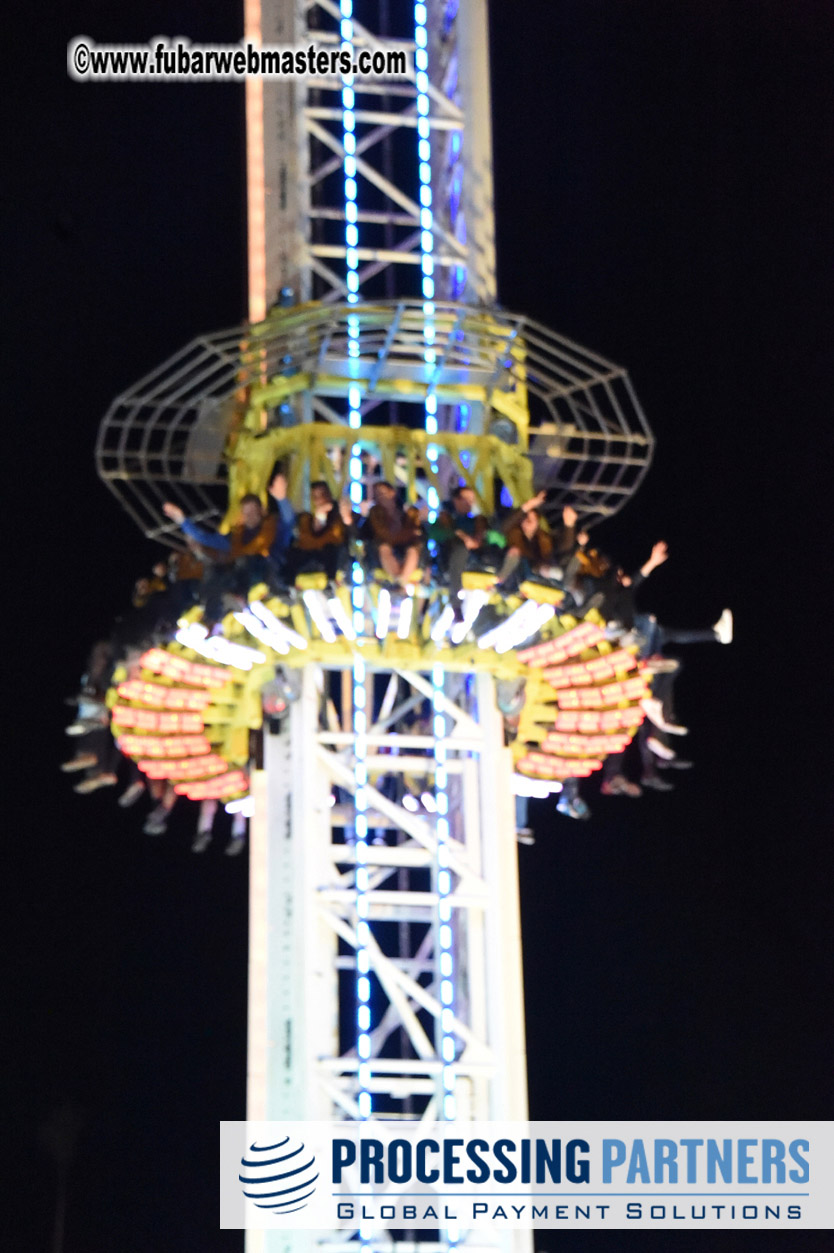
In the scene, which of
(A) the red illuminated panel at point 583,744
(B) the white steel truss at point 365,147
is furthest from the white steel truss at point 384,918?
(B) the white steel truss at point 365,147

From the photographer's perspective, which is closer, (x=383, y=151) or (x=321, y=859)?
(x=321, y=859)

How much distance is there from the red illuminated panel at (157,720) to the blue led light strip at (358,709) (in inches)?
58.5

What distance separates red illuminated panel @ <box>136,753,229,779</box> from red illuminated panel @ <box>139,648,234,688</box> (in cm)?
87

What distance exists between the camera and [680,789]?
21453 mm

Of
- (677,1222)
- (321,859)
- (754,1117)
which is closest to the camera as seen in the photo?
(321,859)

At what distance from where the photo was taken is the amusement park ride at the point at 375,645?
14.8 meters

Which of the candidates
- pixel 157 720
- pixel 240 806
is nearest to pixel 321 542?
pixel 157 720

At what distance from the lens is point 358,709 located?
48.6ft

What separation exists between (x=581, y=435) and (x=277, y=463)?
79.3 inches

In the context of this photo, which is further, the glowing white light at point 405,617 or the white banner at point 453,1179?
the glowing white light at point 405,617

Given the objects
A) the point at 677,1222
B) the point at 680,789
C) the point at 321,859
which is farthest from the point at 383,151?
the point at 677,1222

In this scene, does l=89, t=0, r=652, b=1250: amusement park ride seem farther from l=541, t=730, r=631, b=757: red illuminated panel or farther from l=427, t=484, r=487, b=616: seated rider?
l=427, t=484, r=487, b=616: seated rider

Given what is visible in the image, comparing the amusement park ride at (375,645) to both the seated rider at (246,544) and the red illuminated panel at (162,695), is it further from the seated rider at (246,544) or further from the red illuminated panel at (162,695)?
the seated rider at (246,544)

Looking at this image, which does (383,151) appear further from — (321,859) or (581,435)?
(321,859)
